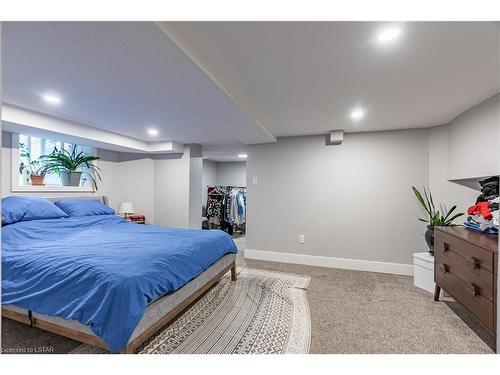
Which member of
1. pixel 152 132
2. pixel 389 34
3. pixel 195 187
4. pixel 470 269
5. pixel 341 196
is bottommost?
pixel 470 269

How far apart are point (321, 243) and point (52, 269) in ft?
10.7

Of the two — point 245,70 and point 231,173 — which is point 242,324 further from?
point 231,173

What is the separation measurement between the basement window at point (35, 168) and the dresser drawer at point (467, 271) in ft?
15.5

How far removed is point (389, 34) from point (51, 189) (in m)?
4.14

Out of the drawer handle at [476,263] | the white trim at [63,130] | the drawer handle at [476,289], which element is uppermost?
the white trim at [63,130]

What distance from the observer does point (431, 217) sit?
3.09 metres

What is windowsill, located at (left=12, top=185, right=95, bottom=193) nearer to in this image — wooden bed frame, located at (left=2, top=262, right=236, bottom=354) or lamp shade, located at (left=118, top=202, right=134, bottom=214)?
lamp shade, located at (left=118, top=202, right=134, bottom=214)

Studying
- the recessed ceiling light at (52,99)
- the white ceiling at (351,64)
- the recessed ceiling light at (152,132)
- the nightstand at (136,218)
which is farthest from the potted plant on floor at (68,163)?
the white ceiling at (351,64)

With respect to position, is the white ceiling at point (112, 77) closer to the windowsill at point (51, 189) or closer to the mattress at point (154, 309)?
the windowsill at point (51, 189)

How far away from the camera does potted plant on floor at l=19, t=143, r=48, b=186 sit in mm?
3145

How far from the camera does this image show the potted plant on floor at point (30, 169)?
314 cm

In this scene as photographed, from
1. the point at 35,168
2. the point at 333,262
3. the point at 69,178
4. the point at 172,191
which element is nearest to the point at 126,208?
the point at 172,191
